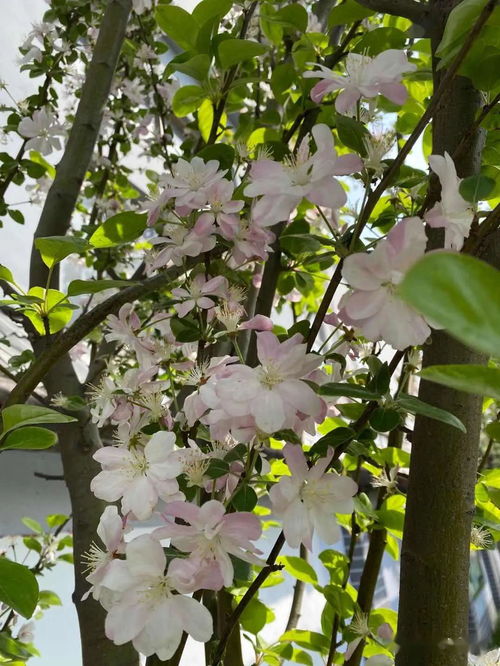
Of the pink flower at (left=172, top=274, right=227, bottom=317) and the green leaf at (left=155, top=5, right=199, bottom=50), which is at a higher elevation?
Answer: the green leaf at (left=155, top=5, right=199, bottom=50)

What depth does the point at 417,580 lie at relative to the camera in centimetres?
41

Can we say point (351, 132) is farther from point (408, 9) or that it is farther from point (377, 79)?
point (408, 9)

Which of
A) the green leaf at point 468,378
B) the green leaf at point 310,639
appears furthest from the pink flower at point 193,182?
the green leaf at point 310,639

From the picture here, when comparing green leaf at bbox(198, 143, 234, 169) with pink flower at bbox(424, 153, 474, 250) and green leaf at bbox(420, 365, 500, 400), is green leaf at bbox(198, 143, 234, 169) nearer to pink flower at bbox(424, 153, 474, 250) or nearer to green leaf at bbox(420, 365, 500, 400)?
pink flower at bbox(424, 153, 474, 250)

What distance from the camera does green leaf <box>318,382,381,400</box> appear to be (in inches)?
12.6

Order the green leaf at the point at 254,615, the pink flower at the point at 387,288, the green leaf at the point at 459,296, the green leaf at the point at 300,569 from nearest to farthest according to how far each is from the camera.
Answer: the green leaf at the point at 459,296, the pink flower at the point at 387,288, the green leaf at the point at 254,615, the green leaf at the point at 300,569

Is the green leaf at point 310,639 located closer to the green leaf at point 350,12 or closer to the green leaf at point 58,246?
the green leaf at point 58,246

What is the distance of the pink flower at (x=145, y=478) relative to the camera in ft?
1.20

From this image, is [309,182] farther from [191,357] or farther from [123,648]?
[123,648]

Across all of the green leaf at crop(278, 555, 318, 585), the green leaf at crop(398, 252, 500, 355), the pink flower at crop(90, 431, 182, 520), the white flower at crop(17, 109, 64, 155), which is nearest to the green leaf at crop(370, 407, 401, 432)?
the pink flower at crop(90, 431, 182, 520)

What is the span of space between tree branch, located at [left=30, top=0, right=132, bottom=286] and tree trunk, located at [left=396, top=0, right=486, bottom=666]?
50 centimetres

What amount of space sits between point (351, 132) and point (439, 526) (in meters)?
0.25

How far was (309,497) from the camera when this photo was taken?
0.36m

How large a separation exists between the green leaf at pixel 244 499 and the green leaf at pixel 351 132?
21 cm
